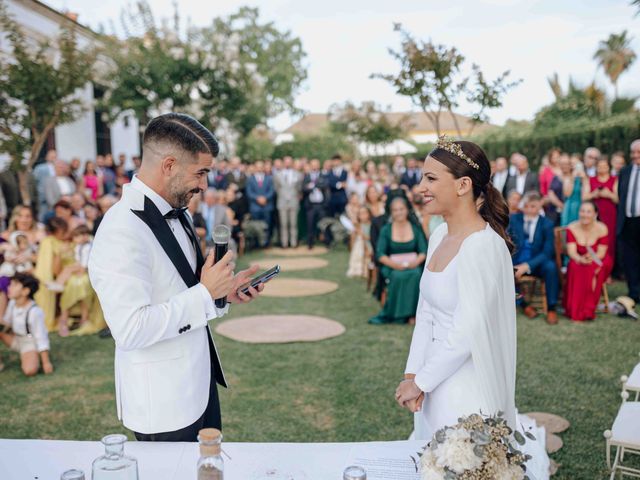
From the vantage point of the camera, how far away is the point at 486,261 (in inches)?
97.3

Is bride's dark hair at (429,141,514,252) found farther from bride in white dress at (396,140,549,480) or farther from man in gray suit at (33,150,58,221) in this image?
man in gray suit at (33,150,58,221)

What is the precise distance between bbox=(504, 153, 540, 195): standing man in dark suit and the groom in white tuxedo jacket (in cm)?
905

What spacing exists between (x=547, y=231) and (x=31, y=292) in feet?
20.5

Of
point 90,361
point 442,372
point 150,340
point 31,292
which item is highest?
point 150,340

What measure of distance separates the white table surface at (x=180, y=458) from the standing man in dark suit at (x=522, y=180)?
354 inches

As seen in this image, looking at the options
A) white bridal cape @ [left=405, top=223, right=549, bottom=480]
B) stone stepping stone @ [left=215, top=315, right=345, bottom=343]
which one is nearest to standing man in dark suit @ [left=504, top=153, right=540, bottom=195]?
stone stepping stone @ [left=215, top=315, right=345, bottom=343]

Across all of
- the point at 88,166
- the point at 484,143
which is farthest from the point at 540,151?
the point at 88,166

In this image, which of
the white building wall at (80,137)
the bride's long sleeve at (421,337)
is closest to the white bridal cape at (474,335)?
the bride's long sleeve at (421,337)

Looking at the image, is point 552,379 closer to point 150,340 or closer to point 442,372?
point 442,372

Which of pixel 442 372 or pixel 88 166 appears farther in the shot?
pixel 88 166

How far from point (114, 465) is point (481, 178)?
1868 mm

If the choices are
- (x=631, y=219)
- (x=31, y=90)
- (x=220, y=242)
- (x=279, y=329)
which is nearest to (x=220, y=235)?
(x=220, y=242)

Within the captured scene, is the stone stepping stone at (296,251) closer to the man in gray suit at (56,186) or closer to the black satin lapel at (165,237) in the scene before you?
the man in gray suit at (56,186)

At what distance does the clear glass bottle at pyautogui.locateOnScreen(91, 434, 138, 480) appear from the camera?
183cm
